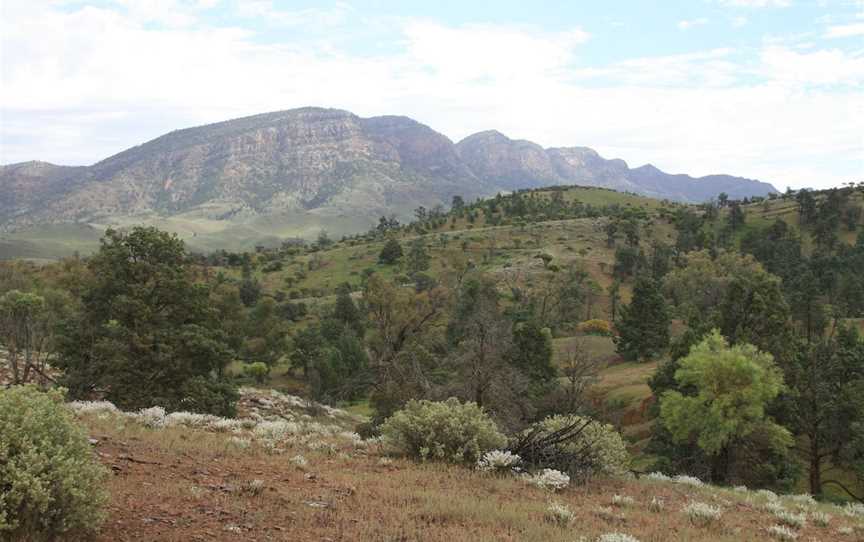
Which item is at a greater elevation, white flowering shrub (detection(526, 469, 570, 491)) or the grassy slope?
the grassy slope

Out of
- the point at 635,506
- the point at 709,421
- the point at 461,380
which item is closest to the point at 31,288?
the point at 461,380

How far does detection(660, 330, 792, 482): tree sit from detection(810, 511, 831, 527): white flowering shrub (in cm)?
1941

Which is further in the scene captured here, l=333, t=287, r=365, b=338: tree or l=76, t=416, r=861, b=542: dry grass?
l=333, t=287, r=365, b=338: tree

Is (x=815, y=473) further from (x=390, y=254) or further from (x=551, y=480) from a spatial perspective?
(x=390, y=254)

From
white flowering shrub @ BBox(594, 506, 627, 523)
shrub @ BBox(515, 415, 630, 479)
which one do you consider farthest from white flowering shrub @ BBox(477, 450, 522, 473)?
white flowering shrub @ BBox(594, 506, 627, 523)

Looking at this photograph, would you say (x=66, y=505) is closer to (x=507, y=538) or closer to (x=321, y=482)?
(x=321, y=482)

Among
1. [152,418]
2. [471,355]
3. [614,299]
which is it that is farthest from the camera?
[614,299]

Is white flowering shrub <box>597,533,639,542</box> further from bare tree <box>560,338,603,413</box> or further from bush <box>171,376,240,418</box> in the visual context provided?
bush <box>171,376,240,418</box>

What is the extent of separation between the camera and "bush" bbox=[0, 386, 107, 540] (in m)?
7.02

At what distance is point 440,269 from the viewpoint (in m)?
128

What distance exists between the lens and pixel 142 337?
25.7 metres

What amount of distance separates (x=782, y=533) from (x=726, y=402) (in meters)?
22.8

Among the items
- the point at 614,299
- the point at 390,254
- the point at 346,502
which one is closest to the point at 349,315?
the point at 614,299

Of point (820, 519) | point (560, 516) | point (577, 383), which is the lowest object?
point (577, 383)
